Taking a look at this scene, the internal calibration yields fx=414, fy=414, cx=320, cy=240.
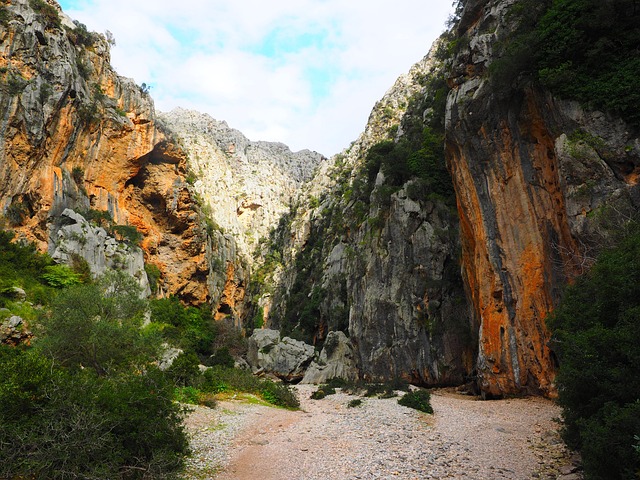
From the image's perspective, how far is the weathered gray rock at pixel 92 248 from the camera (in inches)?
1138

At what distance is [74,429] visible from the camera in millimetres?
5938

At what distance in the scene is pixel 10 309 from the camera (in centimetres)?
1853

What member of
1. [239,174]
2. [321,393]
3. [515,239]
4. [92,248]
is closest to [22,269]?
[92,248]

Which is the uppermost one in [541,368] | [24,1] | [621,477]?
[24,1]

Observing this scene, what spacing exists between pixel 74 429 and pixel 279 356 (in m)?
30.0

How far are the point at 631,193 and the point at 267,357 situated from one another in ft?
95.5

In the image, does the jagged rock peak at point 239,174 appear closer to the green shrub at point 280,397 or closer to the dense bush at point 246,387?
the dense bush at point 246,387

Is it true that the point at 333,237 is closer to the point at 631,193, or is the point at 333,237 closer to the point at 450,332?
the point at 450,332

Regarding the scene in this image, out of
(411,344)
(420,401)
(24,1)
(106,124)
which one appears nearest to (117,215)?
(106,124)

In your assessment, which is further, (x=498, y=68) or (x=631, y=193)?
(x=498, y=68)

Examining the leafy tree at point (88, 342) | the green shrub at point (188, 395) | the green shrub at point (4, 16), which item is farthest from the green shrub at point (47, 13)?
the green shrub at point (188, 395)

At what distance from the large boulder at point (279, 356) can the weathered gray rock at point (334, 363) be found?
53.0 inches

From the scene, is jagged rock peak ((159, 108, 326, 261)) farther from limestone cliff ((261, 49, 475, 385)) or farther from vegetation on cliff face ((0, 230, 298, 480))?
vegetation on cliff face ((0, 230, 298, 480))

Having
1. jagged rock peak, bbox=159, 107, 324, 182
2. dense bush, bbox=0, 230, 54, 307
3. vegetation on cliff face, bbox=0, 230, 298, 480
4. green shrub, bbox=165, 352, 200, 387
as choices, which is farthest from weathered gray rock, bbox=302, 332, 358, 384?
jagged rock peak, bbox=159, 107, 324, 182
